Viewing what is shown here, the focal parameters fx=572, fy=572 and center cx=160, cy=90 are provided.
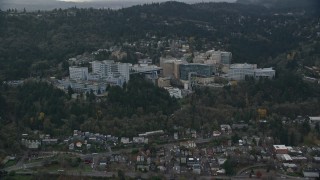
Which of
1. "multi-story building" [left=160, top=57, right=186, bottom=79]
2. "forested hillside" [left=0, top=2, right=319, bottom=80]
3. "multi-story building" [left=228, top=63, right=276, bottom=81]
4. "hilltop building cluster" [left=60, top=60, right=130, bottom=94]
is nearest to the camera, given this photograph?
"hilltop building cluster" [left=60, top=60, right=130, bottom=94]

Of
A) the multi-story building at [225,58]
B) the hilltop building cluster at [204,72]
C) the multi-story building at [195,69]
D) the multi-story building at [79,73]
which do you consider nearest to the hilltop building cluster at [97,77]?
the multi-story building at [79,73]

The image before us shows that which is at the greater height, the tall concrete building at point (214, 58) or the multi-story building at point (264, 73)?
the tall concrete building at point (214, 58)

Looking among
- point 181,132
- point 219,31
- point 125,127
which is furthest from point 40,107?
point 219,31

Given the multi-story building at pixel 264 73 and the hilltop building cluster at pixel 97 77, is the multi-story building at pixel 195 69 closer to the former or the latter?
the multi-story building at pixel 264 73

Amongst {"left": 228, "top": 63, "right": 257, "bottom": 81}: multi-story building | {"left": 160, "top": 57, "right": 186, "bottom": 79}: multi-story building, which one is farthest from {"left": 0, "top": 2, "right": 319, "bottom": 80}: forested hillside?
{"left": 160, "top": 57, "right": 186, "bottom": 79}: multi-story building

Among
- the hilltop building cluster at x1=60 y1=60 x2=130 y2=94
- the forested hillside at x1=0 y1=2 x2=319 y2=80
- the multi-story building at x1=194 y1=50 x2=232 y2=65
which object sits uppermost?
the forested hillside at x1=0 y1=2 x2=319 y2=80

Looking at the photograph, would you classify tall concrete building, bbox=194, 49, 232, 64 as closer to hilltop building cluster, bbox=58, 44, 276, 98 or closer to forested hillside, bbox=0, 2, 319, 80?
hilltop building cluster, bbox=58, 44, 276, 98

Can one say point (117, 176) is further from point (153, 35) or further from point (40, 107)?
point (153, 35)

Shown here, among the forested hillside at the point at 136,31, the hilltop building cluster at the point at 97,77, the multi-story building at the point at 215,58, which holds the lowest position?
the hilltop building cluster at the point at 97,77
